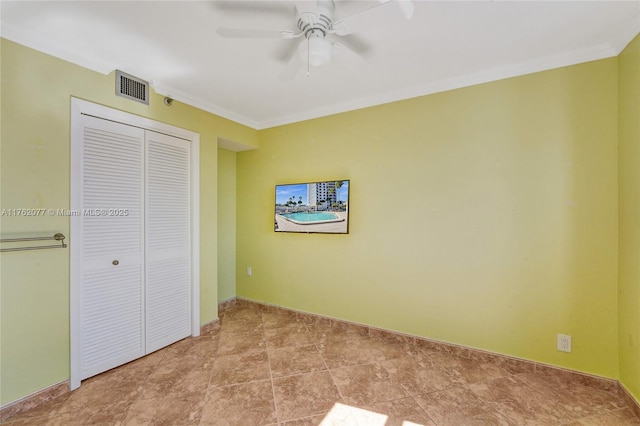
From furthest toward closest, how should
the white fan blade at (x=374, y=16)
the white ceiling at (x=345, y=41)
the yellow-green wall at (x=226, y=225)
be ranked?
the yellow-green wall at (x=226, y=225) → the white ceiling at (x=345, y=41) → the white fan blade at (x=374, y=16)

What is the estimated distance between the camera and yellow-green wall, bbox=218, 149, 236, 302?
12.0ft

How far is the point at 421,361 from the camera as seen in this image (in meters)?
2.32

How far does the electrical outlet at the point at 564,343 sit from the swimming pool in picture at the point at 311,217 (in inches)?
80.0

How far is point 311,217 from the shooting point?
313 cm

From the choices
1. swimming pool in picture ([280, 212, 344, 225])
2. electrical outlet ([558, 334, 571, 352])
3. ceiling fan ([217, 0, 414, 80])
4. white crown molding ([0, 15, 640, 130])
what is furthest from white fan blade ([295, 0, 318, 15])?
electrical outlet ([558, 334, 571, 352])

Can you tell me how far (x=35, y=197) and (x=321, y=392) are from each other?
2.41 m

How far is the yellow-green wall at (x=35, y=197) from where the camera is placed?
1713 millimetres

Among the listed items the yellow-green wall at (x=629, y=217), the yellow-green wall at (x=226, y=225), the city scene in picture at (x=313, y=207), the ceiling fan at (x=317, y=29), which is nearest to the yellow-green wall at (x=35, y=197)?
the ceiling fan at (x=317, y=29)

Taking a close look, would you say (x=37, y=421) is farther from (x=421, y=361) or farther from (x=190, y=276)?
(x=421, y=361)

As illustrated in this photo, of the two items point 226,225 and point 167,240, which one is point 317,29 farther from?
point 226,225

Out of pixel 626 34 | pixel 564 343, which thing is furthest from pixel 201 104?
pixel 564 343

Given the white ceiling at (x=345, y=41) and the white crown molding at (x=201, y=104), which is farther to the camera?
the white crown molding at (x=201, y=104)

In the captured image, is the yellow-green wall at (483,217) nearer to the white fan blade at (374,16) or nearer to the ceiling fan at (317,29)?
the white fan blade at (374,16)

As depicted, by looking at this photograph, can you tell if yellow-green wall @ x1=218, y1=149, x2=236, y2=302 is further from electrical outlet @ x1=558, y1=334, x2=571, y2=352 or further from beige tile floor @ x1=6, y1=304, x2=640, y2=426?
electrical outlet @ x1=558, y1=334, x2=571, y2=352
